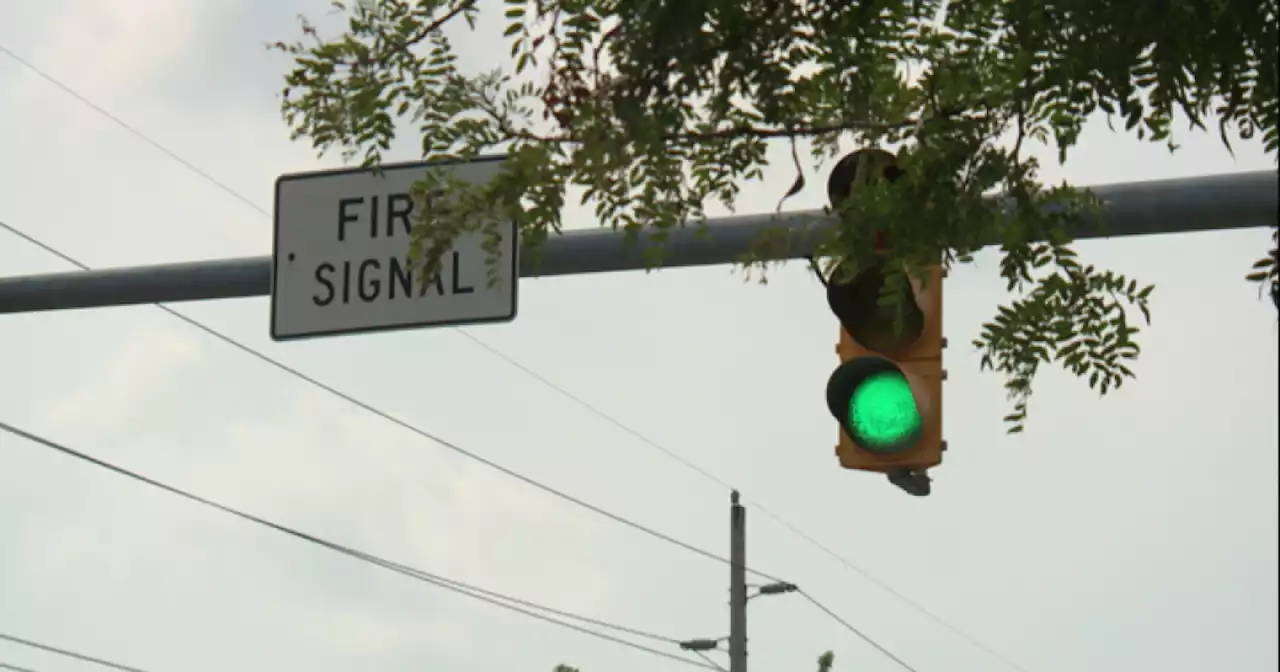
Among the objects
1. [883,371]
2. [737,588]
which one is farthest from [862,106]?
[737,588]

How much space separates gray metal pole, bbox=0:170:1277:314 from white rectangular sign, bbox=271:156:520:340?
0.45 feet

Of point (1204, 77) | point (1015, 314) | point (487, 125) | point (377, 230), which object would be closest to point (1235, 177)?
point (1204, 77)

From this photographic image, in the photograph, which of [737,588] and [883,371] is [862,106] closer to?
[883,371]

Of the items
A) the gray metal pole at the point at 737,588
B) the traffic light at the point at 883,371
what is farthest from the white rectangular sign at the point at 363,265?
the gray metal pole at the point at 737,588

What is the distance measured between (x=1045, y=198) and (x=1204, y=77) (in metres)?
0.67

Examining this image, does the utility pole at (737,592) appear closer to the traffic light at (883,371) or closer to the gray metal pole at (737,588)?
the gray metal pole at (737,588)

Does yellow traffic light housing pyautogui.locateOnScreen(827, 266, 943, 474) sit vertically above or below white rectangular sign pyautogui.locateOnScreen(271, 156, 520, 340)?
below

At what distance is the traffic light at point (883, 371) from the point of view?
27.5ft

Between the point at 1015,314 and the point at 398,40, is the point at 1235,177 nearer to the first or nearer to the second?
the point at 1015,314

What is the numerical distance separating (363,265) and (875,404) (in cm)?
225

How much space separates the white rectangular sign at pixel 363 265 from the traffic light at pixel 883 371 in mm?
1395

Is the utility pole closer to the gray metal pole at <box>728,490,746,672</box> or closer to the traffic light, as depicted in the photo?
the gray metal pole at <box>728,490,746,672</box>

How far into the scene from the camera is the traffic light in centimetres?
837

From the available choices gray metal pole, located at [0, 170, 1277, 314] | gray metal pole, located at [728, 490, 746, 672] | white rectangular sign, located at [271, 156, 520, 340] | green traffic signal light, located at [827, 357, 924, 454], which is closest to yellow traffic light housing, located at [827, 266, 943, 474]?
green traffic signal light, located at [827, 357, 924, 454]
